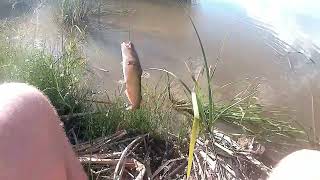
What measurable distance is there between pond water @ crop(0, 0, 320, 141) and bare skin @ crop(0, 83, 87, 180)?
3569 mm

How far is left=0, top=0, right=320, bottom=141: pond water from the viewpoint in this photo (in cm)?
539

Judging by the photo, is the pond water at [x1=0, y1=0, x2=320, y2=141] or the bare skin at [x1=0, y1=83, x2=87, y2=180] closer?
the bare skin at [x1=0, y1=83, x2=87, y2=180]

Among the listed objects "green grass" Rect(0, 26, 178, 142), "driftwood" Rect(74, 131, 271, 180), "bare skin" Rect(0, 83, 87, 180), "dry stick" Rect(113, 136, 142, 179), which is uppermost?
"bare skin" Rect(0, 83, 87, 180)

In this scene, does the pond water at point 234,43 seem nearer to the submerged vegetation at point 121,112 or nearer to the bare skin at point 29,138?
the submerged vegetation at point 121,112

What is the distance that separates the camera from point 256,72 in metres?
5.73

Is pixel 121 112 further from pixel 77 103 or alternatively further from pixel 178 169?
pixel 178 169

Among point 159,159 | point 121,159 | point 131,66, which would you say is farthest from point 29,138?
point 159,159

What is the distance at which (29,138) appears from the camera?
1236 mm

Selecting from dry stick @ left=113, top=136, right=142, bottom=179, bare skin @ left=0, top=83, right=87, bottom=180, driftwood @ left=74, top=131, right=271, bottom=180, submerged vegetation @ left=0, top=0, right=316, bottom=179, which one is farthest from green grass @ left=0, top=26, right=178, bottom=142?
bare skin @ left=0, top=83, right=87, bottom=180

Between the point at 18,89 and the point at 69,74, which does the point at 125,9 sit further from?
the point at 18,89

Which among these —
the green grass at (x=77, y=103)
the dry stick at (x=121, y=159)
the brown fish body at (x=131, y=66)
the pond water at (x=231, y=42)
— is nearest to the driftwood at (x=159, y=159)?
the dry stick at (x=121, y=159)

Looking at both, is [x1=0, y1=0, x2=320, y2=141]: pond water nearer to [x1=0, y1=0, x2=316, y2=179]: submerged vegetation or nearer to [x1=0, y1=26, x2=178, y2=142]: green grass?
[x1=0, y1=0, x2=316, y2=179]: submerged vegetation

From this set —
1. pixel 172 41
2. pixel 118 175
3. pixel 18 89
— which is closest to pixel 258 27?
pixel 172 41

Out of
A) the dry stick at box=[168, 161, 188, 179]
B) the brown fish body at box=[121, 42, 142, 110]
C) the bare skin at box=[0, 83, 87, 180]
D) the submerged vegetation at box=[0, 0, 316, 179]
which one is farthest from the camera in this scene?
the submerged vegetation at box=[0, 0, 316, 179]
